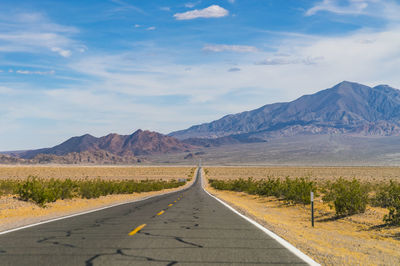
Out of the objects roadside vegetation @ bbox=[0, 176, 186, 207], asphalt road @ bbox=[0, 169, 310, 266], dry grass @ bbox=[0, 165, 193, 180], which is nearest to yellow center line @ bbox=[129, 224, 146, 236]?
asphalt road @ bbox=[0, 169, 310, 266]

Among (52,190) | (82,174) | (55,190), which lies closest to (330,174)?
(82,174)

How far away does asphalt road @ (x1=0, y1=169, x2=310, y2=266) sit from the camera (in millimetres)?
6836

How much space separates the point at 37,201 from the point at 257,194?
19.7m

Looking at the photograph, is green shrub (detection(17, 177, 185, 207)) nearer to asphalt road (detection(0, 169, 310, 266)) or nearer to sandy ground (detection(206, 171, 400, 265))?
asphalt road (detection(0, 169, 310, 266))

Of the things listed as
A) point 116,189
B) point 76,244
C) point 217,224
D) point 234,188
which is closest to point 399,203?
point 217,224

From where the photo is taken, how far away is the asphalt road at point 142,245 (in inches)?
269

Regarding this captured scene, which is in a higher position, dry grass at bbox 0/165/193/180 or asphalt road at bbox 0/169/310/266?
asphalt road at bbox 0/169/310/266

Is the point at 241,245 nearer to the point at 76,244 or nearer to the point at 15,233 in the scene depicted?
the point at 76,244

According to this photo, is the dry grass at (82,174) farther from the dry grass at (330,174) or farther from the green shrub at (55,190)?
the green shrub at (55,190)

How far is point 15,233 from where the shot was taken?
9.82 m

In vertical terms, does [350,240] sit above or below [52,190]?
below

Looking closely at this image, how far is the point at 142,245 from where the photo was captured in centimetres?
820

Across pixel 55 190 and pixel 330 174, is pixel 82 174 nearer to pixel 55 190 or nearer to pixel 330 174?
pixel 330 174

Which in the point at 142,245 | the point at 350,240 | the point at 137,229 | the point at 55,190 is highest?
the point at 142,245
